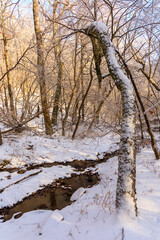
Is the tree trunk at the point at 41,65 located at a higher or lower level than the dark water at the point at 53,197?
higher

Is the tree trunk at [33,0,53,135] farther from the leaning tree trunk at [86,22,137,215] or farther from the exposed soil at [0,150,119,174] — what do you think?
the leaning tree trunk at [86,22,137,215]

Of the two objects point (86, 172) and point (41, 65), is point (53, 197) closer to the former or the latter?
point (86, 172)

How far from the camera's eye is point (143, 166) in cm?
588

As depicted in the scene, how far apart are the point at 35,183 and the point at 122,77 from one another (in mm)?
4743

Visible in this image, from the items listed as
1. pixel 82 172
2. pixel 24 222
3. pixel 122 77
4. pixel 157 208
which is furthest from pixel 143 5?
pixel 82 172

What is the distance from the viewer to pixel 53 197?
5.25 m

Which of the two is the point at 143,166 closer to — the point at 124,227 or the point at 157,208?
the point at 157,208

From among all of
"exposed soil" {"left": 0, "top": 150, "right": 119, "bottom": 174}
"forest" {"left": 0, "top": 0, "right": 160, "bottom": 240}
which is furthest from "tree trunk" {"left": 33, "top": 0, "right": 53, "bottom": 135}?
"exposed soil" {"left": 0, "top": 150, "right": 119, "bottom": 174}

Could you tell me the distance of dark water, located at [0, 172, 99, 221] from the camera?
177 inches

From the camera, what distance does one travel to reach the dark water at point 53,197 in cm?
450

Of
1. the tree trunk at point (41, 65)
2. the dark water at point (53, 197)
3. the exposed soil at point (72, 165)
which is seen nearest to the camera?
the dark water at point (53, 197)

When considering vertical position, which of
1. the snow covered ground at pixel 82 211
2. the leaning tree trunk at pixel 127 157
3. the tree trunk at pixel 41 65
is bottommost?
the snow covered ground at pixel 82 211

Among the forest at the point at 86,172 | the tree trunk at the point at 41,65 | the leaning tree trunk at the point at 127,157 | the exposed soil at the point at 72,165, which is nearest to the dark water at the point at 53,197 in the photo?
the forest at the point at 86,172

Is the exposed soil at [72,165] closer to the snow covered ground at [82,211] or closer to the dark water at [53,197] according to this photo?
the snow covered ground at [82,211]
